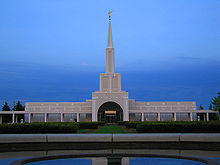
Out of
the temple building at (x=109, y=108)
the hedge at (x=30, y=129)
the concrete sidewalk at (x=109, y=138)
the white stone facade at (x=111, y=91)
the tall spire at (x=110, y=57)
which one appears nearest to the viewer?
the concrete sidewalk at (x=109, y=138)

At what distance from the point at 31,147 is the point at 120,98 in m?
41.2

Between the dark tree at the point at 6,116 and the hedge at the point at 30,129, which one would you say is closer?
the hedge at the point at 30,129

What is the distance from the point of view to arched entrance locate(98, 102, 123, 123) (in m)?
50.6

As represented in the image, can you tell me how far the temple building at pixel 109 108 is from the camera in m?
49.6

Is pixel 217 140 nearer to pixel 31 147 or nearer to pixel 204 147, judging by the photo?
pixel 204 147

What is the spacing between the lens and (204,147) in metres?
8.30

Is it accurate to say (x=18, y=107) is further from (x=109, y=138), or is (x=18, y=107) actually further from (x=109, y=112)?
(x=109, y=138)

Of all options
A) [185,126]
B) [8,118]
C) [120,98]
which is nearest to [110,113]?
[120,98]

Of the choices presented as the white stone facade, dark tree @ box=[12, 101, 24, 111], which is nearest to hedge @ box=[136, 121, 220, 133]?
the white stone facade

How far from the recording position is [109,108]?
50938 mm

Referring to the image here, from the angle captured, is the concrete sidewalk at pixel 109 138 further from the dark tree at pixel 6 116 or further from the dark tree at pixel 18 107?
the dark tree at pixel 18 107

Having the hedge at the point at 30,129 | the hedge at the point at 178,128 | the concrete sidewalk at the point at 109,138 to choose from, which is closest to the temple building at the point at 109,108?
the hedge at the point at 178,128

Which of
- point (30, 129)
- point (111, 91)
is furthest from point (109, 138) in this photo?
point (111, 91)

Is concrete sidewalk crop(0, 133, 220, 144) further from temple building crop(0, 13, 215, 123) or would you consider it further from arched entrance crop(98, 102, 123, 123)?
arched entrance crop(98, 102, 123, 123)
